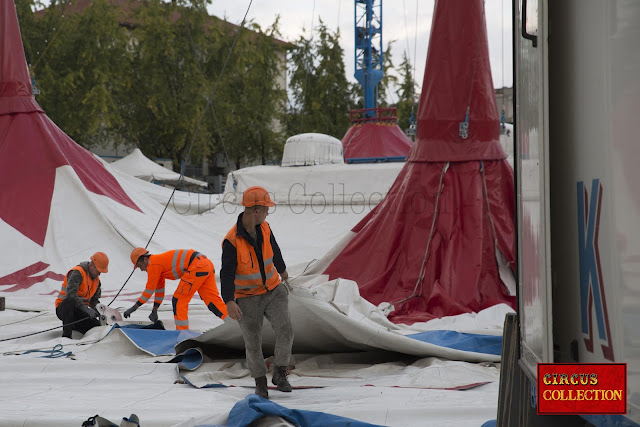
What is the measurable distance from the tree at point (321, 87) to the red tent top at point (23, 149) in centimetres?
2202

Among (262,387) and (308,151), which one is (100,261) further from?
(308,151)

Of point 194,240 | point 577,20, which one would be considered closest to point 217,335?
point 577,20

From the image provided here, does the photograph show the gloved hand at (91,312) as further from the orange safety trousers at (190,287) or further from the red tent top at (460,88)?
the red tent top at (460,88)

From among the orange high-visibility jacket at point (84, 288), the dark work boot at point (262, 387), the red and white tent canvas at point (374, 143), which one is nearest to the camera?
the dark work boot at point (262, 387)

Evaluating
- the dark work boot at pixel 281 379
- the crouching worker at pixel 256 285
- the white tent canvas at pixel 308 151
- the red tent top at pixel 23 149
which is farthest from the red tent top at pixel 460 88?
the white tent canvas at pixel 308 151

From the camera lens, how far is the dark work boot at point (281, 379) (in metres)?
4.98

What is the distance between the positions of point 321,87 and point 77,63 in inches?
448

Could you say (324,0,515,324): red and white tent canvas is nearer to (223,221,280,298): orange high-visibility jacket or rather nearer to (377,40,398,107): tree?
(223,221,280,298): orange high-visibility jacket

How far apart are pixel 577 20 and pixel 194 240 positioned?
454 inches

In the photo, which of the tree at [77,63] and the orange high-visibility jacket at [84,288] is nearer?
the orange high-visibility jacket at [84,288]

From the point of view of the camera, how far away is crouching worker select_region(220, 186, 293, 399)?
496cm

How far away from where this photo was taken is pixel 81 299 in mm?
7566

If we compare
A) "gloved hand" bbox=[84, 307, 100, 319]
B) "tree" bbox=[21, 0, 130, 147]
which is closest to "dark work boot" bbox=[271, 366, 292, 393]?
"gloved hand" bbox=[84, 307, 100, 319]

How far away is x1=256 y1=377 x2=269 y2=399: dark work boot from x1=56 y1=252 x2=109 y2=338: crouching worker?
2945 mm
